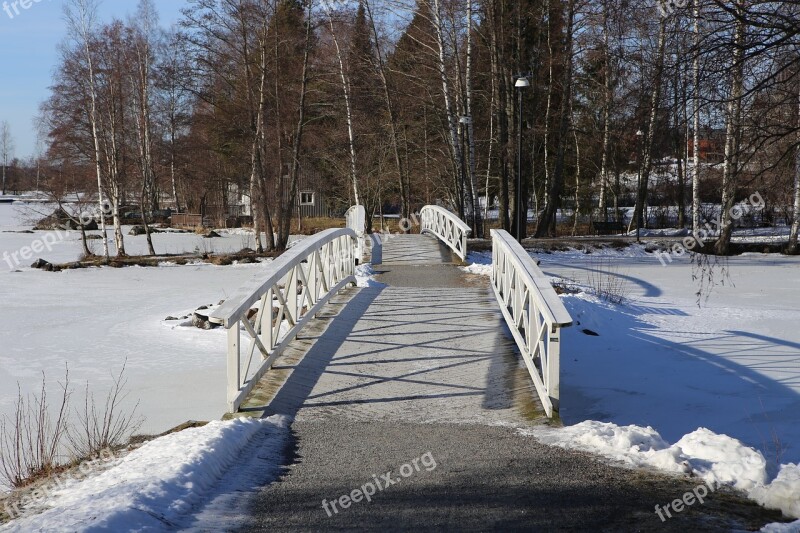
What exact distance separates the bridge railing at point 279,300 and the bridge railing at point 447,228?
3.88 metres

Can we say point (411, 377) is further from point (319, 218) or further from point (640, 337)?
point (319, 218)

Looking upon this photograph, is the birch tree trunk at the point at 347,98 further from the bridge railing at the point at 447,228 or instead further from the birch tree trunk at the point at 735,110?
the birch tree trunk at the point at 735,110

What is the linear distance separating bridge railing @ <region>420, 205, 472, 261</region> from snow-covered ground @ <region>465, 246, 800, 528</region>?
1921 millimetres

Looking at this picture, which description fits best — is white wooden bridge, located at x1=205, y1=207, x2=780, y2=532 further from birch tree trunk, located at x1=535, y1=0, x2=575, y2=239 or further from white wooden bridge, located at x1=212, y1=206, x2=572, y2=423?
birch tree trunk, located at x1=535, y1=0, x2=575, y2=239

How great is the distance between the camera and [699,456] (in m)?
4.70

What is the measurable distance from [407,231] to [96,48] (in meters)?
13.6

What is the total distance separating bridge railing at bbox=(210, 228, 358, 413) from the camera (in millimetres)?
6117

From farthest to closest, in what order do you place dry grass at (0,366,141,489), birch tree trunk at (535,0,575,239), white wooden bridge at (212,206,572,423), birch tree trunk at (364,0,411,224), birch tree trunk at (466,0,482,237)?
birch tree trunk at (364,0,411,224)
birch tree trunk at (535,0,575,239)
birch tree trunk at (466,0,482,237)
white wooden bridge at (212,206,572,423)
dry grass at (0,366,141,489)

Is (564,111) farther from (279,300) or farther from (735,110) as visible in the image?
(279,300)

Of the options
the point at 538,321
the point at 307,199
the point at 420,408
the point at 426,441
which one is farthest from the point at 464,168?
the point at 307,199

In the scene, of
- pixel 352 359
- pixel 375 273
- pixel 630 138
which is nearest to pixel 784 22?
pixel 630 138

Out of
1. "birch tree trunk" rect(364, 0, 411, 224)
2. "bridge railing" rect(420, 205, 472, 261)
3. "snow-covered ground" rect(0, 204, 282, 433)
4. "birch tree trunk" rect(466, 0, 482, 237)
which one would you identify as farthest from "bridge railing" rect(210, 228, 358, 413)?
"birch tree trunk" rect(364, 0, 411, 224)

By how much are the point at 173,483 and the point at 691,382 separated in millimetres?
7627

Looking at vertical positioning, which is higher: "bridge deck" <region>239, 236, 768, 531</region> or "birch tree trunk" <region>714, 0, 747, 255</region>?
"birch tree trunk" <region>714, 0, 747, 255</region>
